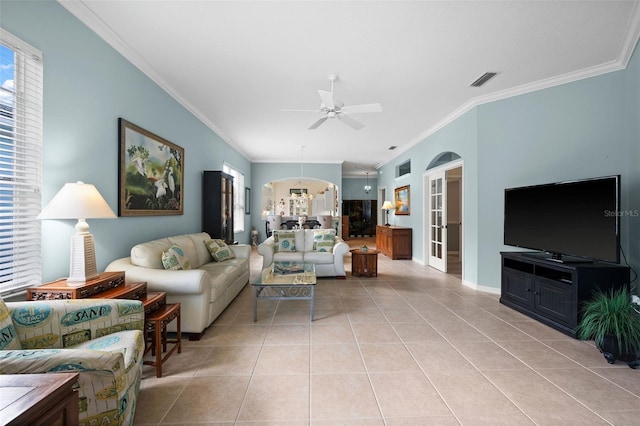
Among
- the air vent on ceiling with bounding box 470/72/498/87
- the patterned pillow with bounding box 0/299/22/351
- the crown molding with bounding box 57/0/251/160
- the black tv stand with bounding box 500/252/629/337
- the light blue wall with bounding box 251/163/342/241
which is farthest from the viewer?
the light blue wall with bounding box 251/163/342/241

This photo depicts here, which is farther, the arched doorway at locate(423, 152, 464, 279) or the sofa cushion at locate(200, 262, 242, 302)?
the arched doorway at locate(423, 152, 464, 279)

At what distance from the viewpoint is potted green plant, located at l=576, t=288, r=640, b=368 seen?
7.32 feet

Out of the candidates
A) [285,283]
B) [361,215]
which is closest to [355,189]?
[361,215]

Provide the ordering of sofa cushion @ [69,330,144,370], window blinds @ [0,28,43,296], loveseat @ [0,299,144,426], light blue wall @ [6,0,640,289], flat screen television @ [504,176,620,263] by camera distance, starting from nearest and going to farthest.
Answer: loveseat @ [0,299,144,426] → sofa cushion @ [69,330,144,370] → window blinds @ [0,28,43,296] → light blue wall @ [6,0,640,289] → flat screen television @ [504,176,620,263]

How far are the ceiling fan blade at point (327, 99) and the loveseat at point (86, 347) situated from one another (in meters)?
2.70

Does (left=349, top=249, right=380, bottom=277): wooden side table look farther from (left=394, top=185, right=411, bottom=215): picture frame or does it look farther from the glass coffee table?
(left=394, top=185, right=411, bottom=215): picture frame

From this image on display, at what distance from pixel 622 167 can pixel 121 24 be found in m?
5.44

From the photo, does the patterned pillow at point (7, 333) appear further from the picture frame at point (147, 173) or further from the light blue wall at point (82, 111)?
the picture frame at point (147, 173)

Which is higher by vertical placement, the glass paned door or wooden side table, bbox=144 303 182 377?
the glass paned door

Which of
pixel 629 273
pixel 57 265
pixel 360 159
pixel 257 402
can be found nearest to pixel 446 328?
pixel 629 273

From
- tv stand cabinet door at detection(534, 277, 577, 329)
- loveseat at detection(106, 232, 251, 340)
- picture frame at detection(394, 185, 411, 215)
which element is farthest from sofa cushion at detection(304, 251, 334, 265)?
picture frame at detection(394, 185, 411, 215)

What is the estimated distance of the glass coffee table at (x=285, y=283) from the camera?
10.3 ft

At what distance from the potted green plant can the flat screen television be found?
0.42 meters

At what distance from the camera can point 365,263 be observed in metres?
5.29
